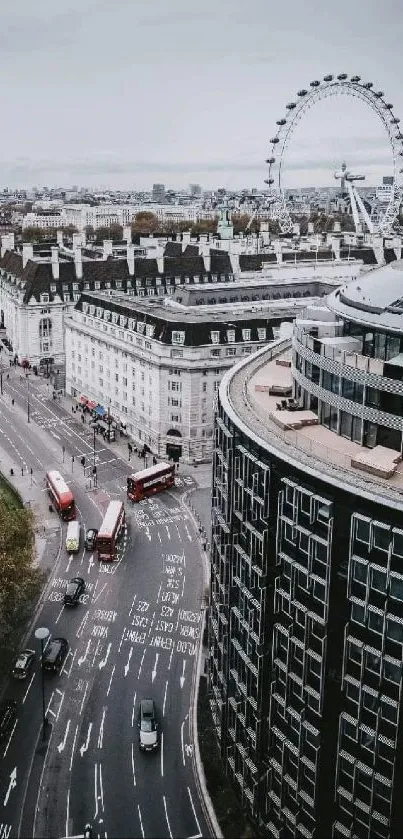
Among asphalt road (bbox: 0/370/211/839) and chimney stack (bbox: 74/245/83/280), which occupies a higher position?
chimney stack (bbox: 74/245/83/280)

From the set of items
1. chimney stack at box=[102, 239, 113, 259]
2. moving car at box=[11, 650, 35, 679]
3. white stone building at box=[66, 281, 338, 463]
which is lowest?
moving car at box=[11, 650, 35, 679]

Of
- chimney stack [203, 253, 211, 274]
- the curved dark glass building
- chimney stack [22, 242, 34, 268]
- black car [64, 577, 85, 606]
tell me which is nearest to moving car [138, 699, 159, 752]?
the curved dark glass building

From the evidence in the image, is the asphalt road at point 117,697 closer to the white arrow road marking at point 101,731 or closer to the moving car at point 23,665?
the white arrow road marking at point 101,731

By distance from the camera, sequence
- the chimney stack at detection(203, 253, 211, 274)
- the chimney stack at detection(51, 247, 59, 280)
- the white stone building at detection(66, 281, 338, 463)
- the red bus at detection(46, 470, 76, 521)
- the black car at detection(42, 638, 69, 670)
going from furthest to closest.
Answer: the chimney stack at detection(51, 247, 59, 280)
the chimney stack at detection(203, 253, 211, 274)
the white stone building at detection(66, 281, 338, 463)
the red bus at detection(46, 470, 76, 521)
the black car at detection(42, 638, 69, 670)

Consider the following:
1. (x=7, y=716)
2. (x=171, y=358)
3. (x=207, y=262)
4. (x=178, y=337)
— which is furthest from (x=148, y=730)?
(x=207, y=262)

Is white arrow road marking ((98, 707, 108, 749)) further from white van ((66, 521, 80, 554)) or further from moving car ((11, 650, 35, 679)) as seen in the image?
white van ((66, 521, 80, 554))

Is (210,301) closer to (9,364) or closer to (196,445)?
(196,445)

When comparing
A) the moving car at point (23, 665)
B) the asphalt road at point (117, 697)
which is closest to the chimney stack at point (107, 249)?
the asphalt road at point (117, 697)
